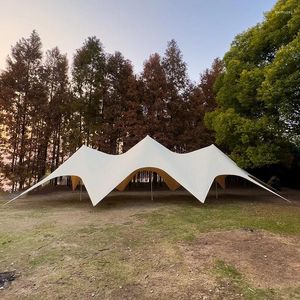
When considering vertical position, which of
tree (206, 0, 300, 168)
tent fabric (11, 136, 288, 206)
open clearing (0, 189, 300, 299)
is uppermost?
tree (206, 0, 300, 168)

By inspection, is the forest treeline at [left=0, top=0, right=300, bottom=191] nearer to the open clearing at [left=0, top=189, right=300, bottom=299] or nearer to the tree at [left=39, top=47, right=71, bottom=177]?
the tree at [left=39, top=47, right=71, bottom=177]

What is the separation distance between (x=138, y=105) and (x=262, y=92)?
746 cm

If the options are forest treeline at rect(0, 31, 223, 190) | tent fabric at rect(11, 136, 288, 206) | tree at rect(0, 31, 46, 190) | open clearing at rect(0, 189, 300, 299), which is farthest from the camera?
forest treeline at rect(0, 31, 223, 190)

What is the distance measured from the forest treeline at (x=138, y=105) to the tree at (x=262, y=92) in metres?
0.04

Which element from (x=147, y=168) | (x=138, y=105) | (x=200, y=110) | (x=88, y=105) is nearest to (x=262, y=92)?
(x=147, y=168)

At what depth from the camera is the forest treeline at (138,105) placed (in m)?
11.2

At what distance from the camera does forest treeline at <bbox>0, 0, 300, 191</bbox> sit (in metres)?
11.2

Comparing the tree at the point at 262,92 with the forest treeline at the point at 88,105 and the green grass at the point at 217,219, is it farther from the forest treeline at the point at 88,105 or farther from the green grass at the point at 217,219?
the forest treeline at the point at 88,105

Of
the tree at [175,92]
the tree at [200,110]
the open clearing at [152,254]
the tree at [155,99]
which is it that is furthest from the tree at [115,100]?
the open clearing at [152,254]

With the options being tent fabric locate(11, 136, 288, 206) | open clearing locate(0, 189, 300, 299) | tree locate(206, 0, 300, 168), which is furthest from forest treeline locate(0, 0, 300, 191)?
open clearing locate(0, 189, 300, 299)

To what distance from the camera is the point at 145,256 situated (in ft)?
14.3

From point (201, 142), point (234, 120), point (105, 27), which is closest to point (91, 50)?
point (105, 27)

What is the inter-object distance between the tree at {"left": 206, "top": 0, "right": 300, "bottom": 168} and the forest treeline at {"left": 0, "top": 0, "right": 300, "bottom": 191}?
0.04 meters

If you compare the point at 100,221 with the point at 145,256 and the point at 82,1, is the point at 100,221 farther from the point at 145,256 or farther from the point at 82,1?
the point at 82,1
